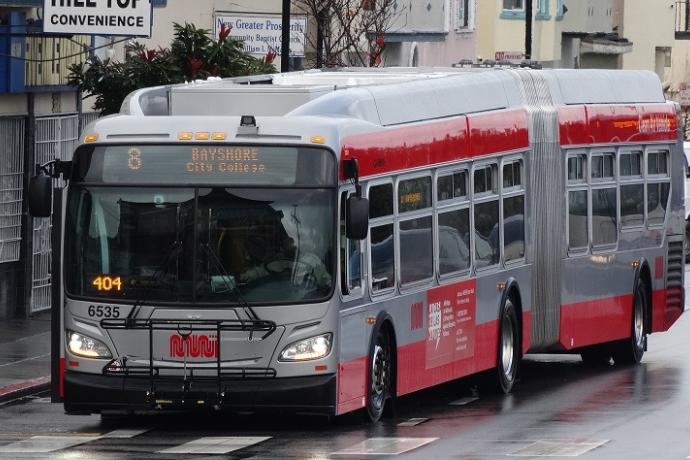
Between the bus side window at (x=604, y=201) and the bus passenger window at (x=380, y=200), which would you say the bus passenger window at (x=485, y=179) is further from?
the bus side window at (x=604, y=201)

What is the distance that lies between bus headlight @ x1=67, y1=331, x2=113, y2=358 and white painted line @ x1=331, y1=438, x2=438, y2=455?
213 centimetres

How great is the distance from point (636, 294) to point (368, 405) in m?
7.95

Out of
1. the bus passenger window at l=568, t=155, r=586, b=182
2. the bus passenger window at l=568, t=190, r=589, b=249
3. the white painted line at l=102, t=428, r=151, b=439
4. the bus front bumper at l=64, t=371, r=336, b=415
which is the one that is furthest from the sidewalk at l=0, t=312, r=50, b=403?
the bus passenger window at l=568, t=155, r=586, b=182

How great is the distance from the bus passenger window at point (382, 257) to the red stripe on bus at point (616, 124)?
537 centimetres

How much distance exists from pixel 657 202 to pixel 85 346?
33.9 ft

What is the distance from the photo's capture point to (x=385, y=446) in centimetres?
1565

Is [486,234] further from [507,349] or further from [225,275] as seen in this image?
[225,275]

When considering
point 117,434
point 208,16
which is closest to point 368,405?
point 117,434

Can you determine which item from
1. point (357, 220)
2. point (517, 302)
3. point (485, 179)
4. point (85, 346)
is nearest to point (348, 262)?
point (357, 220)

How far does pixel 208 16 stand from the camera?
34750mm

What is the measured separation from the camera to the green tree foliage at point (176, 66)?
24.0 meters

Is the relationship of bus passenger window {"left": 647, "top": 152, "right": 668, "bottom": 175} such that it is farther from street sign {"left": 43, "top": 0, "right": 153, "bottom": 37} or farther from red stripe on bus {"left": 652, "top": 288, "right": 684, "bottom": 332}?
street sign {"left": 43, "top": 0, "right": 153, "bottom": 37}

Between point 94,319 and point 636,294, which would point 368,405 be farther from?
point 636,294

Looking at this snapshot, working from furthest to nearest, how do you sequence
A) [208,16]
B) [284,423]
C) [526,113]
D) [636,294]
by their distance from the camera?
[208,16], [636,294], [526,113], [284,423]
